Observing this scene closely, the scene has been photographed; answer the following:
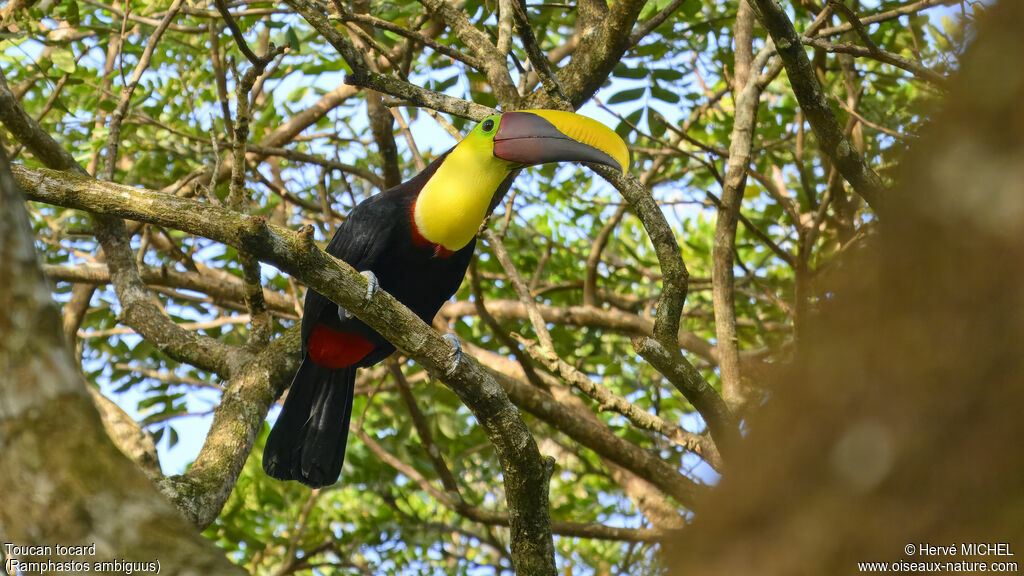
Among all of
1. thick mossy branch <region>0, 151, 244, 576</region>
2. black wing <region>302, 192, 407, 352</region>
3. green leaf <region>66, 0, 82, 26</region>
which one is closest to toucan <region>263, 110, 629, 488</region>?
black wing <region>302, 192, 407, 352</region>

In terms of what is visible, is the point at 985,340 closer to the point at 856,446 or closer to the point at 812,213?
the point at 856,446

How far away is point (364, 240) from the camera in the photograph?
3.95 metres

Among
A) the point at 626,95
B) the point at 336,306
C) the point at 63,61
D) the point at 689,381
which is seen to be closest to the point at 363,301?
the point at 689,381

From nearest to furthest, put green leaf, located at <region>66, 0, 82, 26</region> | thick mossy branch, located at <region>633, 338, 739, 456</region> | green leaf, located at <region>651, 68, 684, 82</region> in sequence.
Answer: thick mossy branch, located at <region>633, 338, 739, 456</region> < green leaf, located at <region>66, 0, 82, 26</region> < green leaf, located at <region>651, 68, 684, 82</region>

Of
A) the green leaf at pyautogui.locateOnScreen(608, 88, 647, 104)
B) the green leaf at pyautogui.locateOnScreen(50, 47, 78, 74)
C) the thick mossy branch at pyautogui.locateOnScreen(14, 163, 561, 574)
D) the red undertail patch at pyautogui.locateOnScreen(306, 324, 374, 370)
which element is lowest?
the thick mossy branch at pyautogui.locateOnScreen(14, 163, 561, 574)

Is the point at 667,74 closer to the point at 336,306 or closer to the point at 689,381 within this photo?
the point at 336,306

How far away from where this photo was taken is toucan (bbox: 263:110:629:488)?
3.88m

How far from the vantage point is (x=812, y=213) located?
486 centimetres

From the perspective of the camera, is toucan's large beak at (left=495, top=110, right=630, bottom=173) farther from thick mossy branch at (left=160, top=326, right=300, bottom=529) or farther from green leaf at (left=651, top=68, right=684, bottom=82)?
thick mossy branch at (left=160, top=326, right=300, bottom=529)

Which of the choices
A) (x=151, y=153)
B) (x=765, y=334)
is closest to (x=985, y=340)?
(x=765, y=334)

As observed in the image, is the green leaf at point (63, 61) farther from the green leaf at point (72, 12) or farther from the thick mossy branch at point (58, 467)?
the thick mossy branch at point (58, 467)

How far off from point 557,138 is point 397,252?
854 mm

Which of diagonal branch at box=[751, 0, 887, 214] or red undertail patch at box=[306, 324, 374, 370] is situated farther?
red undertail patch at box=[306, 324, 374, 370]

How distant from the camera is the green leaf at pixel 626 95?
4680 mm
